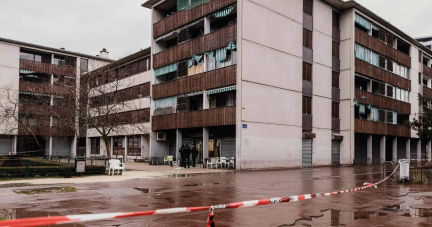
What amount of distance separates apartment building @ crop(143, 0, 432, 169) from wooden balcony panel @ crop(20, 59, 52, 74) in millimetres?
19572

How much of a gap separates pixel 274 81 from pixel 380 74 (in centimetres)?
1724

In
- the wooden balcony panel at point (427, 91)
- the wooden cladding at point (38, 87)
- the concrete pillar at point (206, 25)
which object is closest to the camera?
the concrete pillar at point (206, 25)

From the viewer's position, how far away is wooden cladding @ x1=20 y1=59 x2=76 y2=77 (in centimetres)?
4738

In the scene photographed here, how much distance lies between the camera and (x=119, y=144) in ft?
152

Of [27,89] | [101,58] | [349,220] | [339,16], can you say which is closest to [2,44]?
[27,89]

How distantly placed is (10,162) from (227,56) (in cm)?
1585

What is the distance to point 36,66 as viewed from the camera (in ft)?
159

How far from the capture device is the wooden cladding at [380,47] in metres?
37.7

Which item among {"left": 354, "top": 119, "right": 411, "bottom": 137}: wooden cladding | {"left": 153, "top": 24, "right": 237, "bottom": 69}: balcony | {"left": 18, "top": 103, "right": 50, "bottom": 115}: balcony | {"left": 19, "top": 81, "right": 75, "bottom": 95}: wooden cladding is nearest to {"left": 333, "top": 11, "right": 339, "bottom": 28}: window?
{"left": 354, "top": 119, "right": 411, "bottom": 137}: wooden cladding

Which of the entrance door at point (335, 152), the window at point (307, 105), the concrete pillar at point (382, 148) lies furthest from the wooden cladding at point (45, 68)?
the concrete pillar at point (382, 148)

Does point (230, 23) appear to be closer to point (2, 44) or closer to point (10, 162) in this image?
point (10, 162)

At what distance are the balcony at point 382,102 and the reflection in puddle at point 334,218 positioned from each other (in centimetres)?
3000

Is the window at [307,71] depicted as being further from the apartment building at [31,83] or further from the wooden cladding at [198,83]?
the apartment building at [31,83]

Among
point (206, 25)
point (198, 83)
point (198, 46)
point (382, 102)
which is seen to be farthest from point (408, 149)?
point (206, 25)
